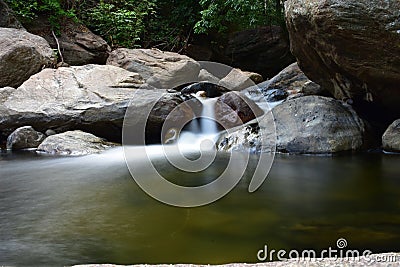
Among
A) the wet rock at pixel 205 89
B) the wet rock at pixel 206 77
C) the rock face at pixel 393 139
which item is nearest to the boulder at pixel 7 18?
the wet rock at pixel 205 89

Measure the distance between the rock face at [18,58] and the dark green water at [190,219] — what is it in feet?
13.3

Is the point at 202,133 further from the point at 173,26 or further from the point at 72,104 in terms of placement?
the point at 173,26

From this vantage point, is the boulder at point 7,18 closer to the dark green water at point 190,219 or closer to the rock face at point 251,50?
the rock face at point 251,50

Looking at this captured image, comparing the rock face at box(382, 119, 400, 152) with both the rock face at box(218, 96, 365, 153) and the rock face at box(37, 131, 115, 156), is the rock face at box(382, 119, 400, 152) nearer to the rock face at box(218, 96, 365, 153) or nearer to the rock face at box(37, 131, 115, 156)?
the rock face at box(218, 96, 365, 153)

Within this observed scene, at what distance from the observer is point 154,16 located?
1448 cm

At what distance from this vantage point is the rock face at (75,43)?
36.6 feet

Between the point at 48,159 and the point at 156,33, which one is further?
the point at 156,33

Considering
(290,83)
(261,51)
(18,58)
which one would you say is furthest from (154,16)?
(18,58)

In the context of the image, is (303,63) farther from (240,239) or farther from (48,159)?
(240,239)

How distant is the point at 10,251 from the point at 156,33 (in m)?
12.4

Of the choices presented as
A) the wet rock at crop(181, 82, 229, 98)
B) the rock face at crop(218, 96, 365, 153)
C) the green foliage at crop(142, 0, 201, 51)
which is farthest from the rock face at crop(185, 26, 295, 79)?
the rock face at crop(218, 96, 365, 153)

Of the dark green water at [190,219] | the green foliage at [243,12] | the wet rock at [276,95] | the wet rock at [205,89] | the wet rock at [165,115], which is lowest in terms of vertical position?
Answer: the dark green water at [190,219]

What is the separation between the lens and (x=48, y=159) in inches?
243

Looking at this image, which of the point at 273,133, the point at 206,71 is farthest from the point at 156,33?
the point at 273,133
